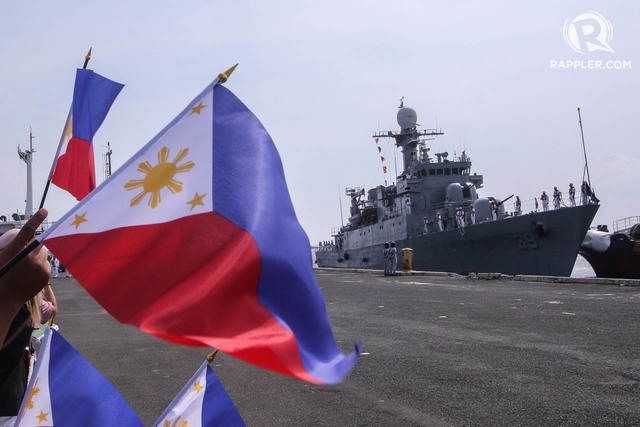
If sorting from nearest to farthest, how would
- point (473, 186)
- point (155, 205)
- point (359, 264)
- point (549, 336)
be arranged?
point (155, 205) < point (549, 336) < point (473, 186) < point (359, 264)

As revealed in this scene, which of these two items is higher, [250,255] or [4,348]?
[250,255]

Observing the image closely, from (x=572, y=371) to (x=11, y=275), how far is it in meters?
5.65

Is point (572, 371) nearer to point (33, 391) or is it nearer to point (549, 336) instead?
point (549, 336)

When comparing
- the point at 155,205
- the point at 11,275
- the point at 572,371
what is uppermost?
the point at 155,205

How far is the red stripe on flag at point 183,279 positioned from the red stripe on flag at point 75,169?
1.29 meters

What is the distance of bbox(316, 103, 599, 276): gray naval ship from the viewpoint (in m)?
25.7

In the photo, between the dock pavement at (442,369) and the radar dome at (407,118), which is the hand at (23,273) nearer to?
the dock pavement at (442,369)

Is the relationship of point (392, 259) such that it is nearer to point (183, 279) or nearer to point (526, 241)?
point (526, 241)

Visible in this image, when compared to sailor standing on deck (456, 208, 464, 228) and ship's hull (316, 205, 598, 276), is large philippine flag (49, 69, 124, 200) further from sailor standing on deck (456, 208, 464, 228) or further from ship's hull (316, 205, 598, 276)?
sailor standing on deck (456, 208, 464, 228)

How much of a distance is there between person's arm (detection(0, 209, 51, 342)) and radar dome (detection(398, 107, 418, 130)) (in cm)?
3852

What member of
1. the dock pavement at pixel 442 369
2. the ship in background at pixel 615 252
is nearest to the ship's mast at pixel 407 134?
the ship in background at pixel 615 252

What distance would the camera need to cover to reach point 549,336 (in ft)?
27.2

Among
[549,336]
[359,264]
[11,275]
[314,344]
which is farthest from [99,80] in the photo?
[359,264]

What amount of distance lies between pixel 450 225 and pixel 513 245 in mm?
5588
